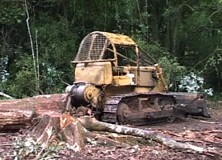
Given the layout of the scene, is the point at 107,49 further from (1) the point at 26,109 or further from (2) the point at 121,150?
(2) the point at 121,150

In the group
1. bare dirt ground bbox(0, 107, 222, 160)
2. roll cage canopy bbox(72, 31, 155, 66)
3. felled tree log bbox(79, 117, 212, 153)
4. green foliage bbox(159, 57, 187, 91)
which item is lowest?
bare dirt ground bbox(0, 107, 222, 160)

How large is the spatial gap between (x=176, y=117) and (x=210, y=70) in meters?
9.93

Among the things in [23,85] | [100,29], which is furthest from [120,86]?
[100,29]

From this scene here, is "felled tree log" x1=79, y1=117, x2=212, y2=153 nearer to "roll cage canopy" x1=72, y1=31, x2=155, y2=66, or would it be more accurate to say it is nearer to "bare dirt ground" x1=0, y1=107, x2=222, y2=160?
"bare dirt ground" x1=0, y1=107, x2=222, y2=160

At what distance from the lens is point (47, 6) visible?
2047cm

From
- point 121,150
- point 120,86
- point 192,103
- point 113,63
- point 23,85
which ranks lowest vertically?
point 121,150

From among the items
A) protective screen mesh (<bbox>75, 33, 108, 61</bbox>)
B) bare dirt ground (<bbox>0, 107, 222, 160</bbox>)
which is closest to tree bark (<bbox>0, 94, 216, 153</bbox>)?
bare dirt ground (<bbox>0, 107, 222, 160</bbox>)

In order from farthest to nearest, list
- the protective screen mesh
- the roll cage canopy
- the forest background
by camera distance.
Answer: the forest background → the protective screen mesh → the roll cage canopy

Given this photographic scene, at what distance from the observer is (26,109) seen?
37.1 feet

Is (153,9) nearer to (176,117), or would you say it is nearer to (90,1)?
(90,1)

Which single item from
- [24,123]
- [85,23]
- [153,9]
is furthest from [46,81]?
[24,123]

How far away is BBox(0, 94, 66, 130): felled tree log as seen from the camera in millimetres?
8336

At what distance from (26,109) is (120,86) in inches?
88.4

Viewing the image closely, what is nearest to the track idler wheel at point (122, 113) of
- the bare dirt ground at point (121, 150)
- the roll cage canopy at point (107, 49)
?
the roll cage canopy at point (107, 49)
